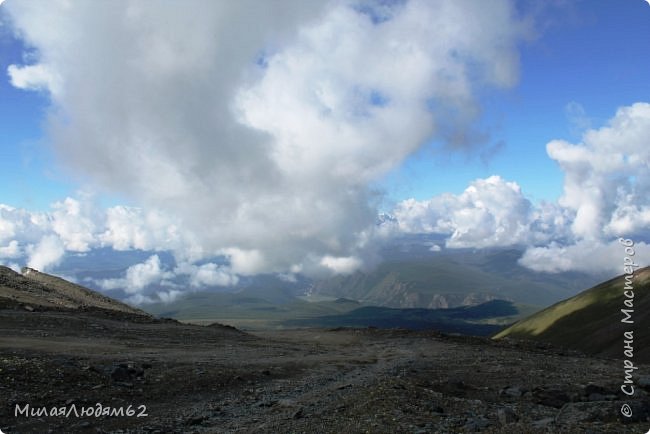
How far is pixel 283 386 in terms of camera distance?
1059 inches

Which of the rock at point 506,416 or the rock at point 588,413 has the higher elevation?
the rock at point 588,413

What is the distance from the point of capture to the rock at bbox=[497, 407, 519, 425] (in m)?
19.3

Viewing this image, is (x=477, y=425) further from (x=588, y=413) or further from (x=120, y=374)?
(x=120, y=374)

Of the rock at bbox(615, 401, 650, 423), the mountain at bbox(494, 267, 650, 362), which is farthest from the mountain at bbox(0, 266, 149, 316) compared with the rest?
the mountain at bbox(494, 267, 650, 362)

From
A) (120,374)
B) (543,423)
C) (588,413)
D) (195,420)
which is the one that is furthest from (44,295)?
(588,413)

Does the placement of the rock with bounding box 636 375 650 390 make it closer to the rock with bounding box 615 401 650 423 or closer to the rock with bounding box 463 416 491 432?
the rock with bounding box 615 401 650 423

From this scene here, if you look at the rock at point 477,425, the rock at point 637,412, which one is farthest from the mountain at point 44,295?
the rock at point 637,412

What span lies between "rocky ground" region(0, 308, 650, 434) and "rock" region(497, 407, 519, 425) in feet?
0.28

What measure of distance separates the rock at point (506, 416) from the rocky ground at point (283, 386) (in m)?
0.08

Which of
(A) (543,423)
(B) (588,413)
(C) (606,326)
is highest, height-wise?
(B) (588,413)

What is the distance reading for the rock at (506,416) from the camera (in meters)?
19.3

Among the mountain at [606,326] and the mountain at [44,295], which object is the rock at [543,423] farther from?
the mountain at [606,326]

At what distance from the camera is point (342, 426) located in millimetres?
17938

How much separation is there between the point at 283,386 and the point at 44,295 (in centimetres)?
5415
